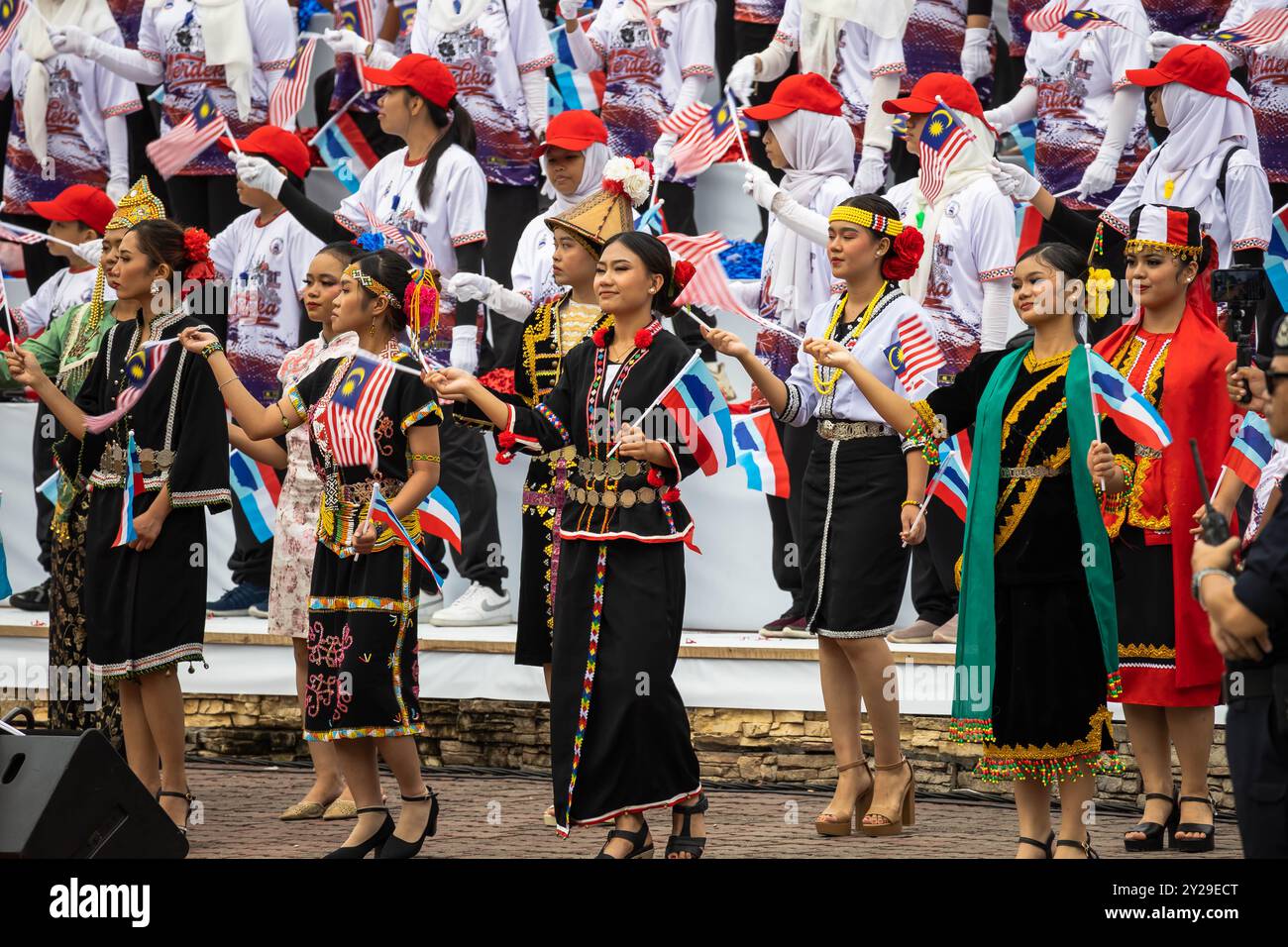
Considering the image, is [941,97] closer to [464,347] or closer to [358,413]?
[464,347]

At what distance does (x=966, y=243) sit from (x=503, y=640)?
2.42 metres

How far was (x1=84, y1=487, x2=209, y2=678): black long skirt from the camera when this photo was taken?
5.79m

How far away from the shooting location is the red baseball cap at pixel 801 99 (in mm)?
7363

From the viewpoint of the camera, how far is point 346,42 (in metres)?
8.73

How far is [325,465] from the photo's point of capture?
213 inches

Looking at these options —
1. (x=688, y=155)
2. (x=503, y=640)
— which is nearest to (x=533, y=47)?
(x=688, y=155)

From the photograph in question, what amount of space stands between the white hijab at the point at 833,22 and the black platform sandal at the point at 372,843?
4333mm

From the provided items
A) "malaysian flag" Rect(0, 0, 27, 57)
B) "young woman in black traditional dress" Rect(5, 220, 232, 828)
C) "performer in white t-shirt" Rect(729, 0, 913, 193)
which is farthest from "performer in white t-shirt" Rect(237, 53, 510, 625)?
"malaysian flag" Rect(0, 0, 27, 57)

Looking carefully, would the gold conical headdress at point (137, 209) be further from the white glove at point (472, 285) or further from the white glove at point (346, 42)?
the white glove at point (346, 42)

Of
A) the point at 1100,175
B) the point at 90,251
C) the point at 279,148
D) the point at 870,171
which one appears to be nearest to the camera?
the point at 1100,175

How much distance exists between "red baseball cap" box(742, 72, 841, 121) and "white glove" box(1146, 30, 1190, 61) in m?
1.31

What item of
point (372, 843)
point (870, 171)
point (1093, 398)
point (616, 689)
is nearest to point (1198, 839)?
point (1093, 398)

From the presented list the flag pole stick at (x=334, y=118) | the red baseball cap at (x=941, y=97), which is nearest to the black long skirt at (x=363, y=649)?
the red baseball cap at (x=941, y=97)

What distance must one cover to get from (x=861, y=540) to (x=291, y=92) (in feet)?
14.3
